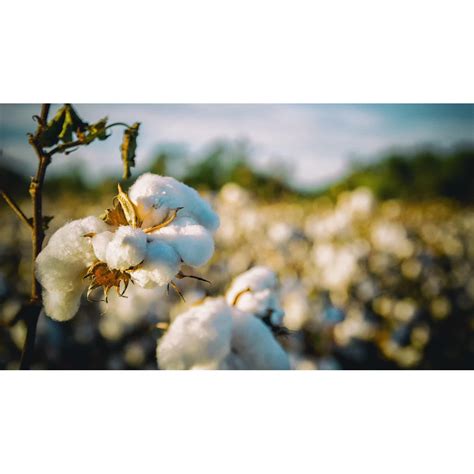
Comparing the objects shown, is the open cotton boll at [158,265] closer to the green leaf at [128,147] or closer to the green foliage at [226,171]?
the green leaf at [128,147]

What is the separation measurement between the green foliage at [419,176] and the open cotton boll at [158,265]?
5.05 feet

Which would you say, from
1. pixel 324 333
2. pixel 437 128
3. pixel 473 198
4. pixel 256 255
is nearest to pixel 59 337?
pixel 324 333

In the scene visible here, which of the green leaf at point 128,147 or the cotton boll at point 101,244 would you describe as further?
the green leaf at point 128,147

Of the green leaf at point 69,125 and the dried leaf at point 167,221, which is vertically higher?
the green leaf at point 69,125

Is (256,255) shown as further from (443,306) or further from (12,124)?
(12,124)

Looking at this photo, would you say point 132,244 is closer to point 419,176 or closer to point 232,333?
point 232,333

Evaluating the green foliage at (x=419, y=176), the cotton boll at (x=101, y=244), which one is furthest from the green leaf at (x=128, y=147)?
the green foliage at (x=419, y=176)

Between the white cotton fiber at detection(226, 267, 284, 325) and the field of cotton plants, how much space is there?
19.1 inches

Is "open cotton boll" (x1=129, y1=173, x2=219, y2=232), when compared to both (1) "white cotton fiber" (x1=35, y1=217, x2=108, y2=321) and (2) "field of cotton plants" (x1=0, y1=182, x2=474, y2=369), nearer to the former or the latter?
(1) "white cotton fiber" (x1=35, y1=217, x2=108, y2=321)

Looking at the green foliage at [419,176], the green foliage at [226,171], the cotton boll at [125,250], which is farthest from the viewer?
the green foliage at [419,176]

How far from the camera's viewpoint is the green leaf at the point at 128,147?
72 cm

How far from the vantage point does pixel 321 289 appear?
8.54ft
